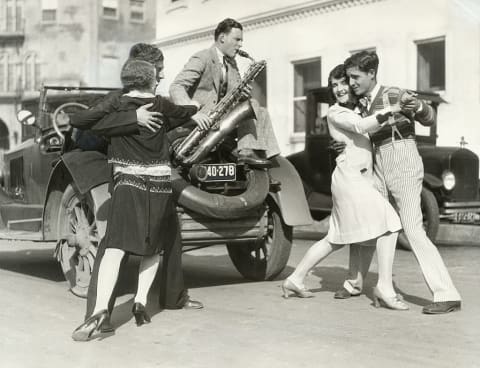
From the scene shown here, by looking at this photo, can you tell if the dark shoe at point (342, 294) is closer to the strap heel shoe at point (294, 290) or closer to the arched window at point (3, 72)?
the strap heel shoe at point (294, 290)

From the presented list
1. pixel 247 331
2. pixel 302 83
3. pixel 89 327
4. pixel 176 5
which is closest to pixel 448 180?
pixel 247 331

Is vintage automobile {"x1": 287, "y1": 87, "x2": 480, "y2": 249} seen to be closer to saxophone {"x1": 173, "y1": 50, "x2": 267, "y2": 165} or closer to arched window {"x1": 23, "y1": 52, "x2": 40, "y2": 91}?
saxophone {"x1": 173, "y1": 50, "x2": 267, "y2": 165}

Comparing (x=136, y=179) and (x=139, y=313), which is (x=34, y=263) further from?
(x=136, y=179)

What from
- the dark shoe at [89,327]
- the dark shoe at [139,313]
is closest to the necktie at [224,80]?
the dark shoe at [139,313]

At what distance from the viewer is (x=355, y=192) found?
22.4 feet

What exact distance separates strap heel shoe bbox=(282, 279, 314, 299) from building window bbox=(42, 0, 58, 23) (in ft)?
149

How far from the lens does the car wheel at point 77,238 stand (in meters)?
7.45

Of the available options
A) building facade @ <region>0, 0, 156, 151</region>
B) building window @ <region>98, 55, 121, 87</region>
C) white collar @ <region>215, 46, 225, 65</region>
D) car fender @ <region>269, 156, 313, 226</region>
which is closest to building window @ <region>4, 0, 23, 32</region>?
building facade @ <region>0, 0, 156, 151</region>

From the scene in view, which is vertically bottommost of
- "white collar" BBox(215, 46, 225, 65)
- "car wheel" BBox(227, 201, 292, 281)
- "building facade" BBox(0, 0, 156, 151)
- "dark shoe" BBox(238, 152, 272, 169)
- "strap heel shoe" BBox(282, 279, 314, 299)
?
"strap heel shoe" BBox(282, 279, 314, 299)

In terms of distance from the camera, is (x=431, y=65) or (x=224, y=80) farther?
(x=431, y=65)

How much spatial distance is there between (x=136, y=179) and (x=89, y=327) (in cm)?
99

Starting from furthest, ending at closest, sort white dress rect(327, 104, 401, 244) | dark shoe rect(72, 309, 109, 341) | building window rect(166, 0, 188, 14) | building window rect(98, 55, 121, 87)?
building window rect(98, 55, 121, 87) < building window rect(166, 0, 188, 14) < white dress rect(327, 104, 401, 244) < dark shoe rect(72, 309, 109, 341)

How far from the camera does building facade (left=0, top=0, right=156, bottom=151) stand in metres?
48.9

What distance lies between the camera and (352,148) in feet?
22.6
